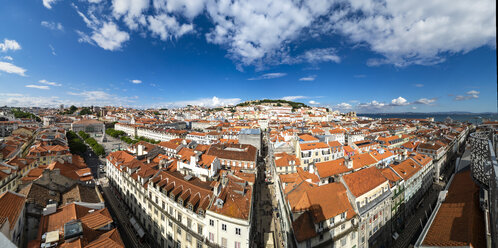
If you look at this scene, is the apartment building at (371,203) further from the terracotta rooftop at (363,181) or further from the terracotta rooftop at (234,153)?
the terracotta rooftop at (234,153)

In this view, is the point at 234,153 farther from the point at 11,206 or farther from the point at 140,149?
the point at 11,206

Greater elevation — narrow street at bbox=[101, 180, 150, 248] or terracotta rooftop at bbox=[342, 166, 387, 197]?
terracotta rooftop at bbox=[342, 166, 387, 197]

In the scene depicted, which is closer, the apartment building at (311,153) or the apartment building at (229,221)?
the apartment building at (229,221)

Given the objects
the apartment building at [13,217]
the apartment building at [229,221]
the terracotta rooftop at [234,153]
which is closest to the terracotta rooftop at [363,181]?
the apartment building at [229,221]

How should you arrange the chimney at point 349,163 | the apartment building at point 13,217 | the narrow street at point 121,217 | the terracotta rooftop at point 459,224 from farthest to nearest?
the chimney at point 349,163, the narrow street at point 121,217, the apartment building at point 13,217, the terracotta rooftop at point 459,224

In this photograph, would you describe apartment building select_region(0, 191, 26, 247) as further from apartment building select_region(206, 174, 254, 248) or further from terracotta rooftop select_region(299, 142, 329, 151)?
terracotta rooftop select_region(299, 142, 329, 151)

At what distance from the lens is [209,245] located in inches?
634

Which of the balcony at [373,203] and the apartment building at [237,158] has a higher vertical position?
the apartment building at [237,158]

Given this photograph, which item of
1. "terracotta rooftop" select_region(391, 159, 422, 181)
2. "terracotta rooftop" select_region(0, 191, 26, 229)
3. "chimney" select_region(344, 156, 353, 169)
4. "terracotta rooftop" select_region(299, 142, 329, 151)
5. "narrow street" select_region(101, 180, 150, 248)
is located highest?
"terracotta rooftop" select_region(299, 142, 329, 151)

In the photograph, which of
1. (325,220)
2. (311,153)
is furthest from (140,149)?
(325,220)

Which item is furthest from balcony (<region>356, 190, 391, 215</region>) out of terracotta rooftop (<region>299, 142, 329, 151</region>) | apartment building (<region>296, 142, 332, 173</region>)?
terracotta rooftop (<region>299, 142, 329, 151</region>)

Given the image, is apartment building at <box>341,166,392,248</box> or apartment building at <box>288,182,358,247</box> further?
apartment building at <box>341,166,392,248</box>

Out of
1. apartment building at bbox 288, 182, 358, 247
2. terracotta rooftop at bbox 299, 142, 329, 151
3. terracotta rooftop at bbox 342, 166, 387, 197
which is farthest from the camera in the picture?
terracotta rooftop at bbox 299, 142, 329, 151

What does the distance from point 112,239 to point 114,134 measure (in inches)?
3232
